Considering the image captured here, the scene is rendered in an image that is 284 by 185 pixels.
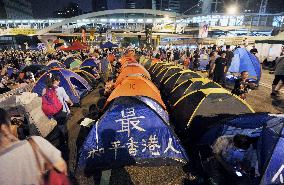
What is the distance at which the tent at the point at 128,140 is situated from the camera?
5367 millimetres

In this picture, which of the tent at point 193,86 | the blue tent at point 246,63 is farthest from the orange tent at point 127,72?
the blue tent at point 246,63

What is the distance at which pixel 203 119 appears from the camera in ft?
20.1

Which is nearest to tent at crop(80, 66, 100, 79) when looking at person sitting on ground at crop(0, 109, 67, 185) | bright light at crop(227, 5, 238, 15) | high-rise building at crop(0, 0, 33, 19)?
person sitting on ground at crop(0, 109, 67, 185)

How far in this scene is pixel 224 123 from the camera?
17.0ft

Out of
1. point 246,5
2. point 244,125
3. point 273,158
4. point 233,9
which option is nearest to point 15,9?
point 233,9

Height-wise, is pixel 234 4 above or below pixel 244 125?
above

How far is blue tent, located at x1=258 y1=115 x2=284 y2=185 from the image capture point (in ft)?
11.8

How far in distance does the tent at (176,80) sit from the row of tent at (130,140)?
4.80 m

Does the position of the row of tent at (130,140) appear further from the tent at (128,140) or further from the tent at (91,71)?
the tent at (91,71)

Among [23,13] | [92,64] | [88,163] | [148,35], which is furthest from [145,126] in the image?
[23,13]

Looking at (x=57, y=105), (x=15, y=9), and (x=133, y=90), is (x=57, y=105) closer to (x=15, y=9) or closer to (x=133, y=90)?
(x=133, y=90)

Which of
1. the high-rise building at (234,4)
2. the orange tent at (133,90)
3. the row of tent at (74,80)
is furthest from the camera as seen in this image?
the high-rise building at (234,4)

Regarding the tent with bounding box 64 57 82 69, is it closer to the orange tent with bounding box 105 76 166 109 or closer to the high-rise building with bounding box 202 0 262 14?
the orange tent with bounding box 105 76 166 109

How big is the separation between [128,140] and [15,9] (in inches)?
6430
